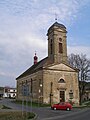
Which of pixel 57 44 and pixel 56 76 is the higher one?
pixel 57 44

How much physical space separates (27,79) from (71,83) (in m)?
13.4

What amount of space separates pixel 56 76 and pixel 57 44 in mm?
7092

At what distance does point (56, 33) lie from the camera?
Result: 52094 mm

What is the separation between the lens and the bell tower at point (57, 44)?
51531 mm

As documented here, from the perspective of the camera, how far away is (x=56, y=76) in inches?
1971

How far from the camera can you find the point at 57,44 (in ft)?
171

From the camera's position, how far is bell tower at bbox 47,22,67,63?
51.5 metres

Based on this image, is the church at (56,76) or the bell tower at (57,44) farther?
the bell tower at (57,44)

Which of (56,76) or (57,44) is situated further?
(57,44)

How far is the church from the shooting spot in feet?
160

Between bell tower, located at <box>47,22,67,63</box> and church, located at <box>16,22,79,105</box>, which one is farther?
bell tower, located at <box>47,22,67,63</box>

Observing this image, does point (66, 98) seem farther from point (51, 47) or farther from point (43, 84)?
point (51, 47)

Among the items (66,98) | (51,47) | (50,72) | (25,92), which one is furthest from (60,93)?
(25,92)

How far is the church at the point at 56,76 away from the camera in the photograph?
160 feet
